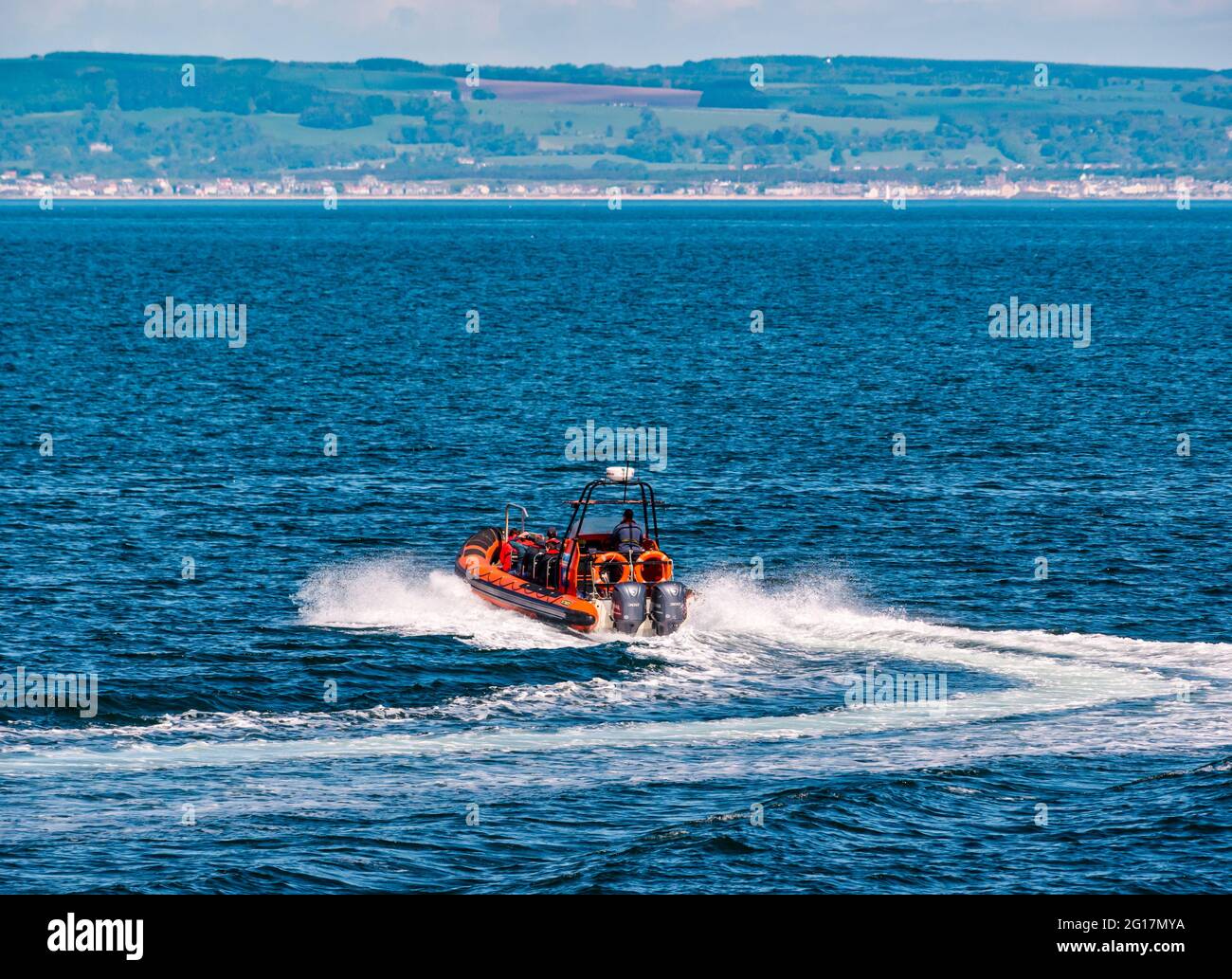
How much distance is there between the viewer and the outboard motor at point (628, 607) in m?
35.7

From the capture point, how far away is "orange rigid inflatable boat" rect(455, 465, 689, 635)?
3578cm

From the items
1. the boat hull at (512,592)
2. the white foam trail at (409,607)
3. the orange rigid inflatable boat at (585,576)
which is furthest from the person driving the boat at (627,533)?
the white foam trail at (409,607)

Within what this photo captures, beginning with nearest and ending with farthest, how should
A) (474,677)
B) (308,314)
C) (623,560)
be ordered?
(474,677) < (623,560) < (308,314)

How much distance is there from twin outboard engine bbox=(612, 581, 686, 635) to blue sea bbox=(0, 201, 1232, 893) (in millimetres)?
642

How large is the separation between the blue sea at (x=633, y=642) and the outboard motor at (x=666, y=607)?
64 centimetres

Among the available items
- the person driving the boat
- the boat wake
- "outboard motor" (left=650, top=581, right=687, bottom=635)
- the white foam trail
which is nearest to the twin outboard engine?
"outboard motor" (left=650, top=581, right=687, bottom=635)

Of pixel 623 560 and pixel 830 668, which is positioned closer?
pixel 830 668

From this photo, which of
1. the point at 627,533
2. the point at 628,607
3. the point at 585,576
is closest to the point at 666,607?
the point at 628,607

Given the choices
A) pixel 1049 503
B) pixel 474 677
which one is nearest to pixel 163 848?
pixel 474 677

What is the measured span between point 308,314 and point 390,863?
107 metres

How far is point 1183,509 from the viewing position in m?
51.0

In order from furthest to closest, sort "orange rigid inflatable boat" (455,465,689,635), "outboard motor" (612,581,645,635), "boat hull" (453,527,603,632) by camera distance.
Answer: "boat hull" (453,527,603,632) < "orange rigid inflatable boat" (455,465,689,635) < "outboard motor" (612,581,645,635)

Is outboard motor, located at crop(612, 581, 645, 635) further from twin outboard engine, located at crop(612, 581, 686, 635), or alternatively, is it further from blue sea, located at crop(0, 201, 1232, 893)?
blue sea, located at crop(0, 201, 1232, 893)
